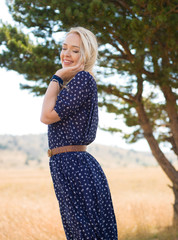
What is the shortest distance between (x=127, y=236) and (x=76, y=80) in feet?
13.5

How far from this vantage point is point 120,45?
19.8 ft

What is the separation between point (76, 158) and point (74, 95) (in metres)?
0.43

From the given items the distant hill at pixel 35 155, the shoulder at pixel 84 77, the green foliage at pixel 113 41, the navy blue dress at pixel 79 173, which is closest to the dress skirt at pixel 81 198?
the navy blue dress at pixel 79 173

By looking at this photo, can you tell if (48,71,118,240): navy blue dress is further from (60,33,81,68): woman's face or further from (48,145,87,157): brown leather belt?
(60,33,81,68): woman's face

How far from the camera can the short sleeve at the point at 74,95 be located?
2.23m

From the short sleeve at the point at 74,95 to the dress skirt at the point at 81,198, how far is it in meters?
0.31

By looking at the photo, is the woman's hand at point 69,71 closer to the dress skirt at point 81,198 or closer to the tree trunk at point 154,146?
the dress skirt at point 81,198

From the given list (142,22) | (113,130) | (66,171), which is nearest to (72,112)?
(66,171)

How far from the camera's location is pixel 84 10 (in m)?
4.43

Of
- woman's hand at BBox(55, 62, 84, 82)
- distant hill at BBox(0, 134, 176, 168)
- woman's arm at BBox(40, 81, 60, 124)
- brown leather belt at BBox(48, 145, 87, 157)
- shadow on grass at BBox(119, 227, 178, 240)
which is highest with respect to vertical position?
woman's hand at BBox(55, 62, 84, 82)

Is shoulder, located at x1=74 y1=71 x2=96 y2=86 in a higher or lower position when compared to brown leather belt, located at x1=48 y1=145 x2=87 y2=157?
higher

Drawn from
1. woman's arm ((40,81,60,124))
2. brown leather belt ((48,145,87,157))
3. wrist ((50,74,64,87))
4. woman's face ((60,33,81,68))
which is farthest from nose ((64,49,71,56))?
brown leather belt ((48,145,87,157))

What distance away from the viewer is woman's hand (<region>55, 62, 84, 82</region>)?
2.39 metres

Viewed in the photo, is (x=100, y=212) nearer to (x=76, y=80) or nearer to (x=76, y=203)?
(x=76, y=203)
